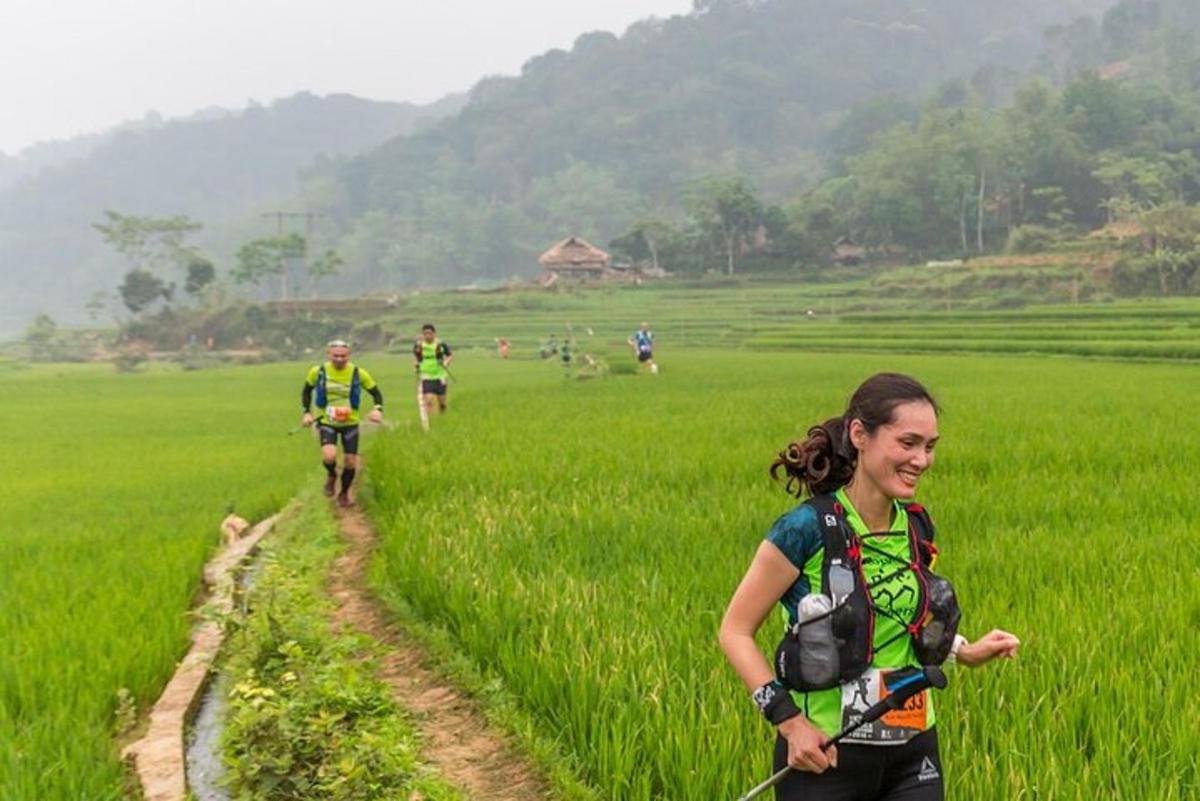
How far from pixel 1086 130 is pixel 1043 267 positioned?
32.6m

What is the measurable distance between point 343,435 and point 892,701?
7.47 m

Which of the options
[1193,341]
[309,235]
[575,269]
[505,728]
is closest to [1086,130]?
[575,269]

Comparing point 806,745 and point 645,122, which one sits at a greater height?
point 645,122

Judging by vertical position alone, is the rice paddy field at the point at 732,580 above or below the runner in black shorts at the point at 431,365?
below

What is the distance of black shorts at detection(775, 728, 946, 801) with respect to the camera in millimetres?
2018

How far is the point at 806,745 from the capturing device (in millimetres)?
1932

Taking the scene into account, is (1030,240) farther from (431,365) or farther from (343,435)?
(343,435)

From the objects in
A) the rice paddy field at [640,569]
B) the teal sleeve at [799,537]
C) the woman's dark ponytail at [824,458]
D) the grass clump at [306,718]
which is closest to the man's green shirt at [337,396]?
the rice paddy field at [640,569]

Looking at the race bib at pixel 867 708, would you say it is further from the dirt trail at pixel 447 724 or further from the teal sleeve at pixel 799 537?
the dirt trail at pixel 447 724

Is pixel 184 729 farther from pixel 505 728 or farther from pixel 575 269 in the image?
pixel 575 269

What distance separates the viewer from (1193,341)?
997 inches

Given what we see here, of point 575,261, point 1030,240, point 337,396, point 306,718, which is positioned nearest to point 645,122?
point 575,261

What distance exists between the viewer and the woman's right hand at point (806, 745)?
6.33 ft

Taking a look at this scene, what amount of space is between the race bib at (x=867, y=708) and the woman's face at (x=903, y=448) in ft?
1.38
